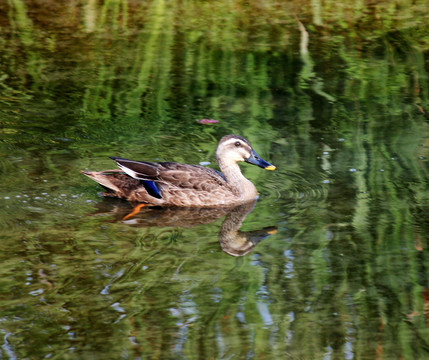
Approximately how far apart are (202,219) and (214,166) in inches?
62.5

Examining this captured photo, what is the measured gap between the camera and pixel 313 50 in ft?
46.6

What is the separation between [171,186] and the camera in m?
9.33

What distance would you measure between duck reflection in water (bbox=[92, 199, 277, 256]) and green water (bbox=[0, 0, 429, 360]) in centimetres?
3

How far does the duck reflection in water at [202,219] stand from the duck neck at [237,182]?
120 mm

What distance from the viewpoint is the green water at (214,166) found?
6352 mm

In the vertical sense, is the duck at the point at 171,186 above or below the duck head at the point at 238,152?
below

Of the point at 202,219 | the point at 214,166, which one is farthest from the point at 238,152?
the point at 202,219

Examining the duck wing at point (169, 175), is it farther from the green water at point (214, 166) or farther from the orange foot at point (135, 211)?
A: the green water at point (214, 166)

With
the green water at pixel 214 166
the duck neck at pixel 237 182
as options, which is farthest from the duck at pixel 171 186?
the green water at pixel 214 166

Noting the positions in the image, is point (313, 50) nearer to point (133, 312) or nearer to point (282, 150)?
point (282, 150)

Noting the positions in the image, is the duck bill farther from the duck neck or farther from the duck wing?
the duck wing

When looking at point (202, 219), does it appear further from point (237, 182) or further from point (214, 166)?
point (214, 166)

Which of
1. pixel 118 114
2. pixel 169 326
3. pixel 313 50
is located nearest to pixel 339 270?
pixel 169 326

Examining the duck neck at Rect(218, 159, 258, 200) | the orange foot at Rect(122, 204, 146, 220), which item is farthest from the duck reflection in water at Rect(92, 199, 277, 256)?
the duck neck at Rect(218, 159, 258, 200)
